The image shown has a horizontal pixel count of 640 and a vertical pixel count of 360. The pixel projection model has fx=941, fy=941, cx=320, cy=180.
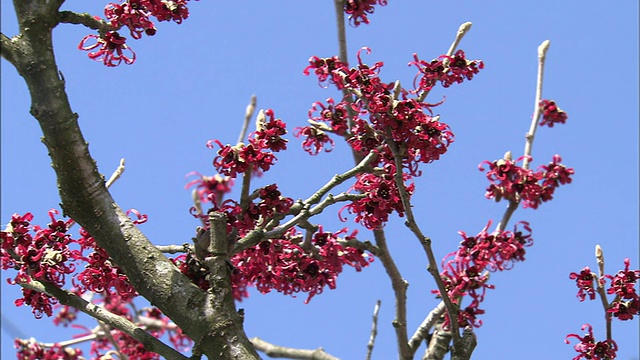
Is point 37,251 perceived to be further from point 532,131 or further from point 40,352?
point 532,131

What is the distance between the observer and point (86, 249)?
527 centimetres

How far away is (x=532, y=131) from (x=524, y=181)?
62cm

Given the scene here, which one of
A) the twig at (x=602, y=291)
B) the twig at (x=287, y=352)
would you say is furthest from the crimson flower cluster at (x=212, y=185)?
the twig at (x=602, y=291)

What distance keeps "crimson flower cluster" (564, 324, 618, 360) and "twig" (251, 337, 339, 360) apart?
7.69 feet

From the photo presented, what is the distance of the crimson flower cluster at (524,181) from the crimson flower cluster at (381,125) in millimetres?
1558

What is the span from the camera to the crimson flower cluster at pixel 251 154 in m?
4.88

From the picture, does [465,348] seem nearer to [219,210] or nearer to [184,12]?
[219,210]

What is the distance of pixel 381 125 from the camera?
477 cm

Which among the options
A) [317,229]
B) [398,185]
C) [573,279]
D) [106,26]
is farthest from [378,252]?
[106,26]

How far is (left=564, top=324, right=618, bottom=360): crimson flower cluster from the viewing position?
17.9 ft

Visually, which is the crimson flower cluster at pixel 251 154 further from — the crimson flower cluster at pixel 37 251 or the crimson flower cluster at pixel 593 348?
the crimson flower cluster at pixel 593 348

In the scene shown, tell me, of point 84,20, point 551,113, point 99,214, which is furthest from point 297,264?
point 551,113

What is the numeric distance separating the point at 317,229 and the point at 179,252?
0.96 m

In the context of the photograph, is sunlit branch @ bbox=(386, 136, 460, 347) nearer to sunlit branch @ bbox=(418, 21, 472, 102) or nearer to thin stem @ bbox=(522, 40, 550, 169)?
sunlit branch @ bbox=(418, 21, 472, 102)
